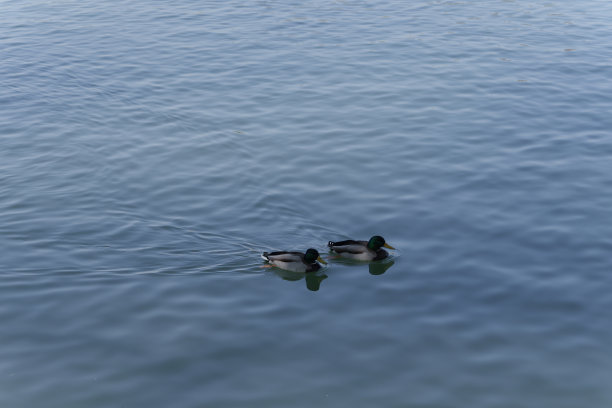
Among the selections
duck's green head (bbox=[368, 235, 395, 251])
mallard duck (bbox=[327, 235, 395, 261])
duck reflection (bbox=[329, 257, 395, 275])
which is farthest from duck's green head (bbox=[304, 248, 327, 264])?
duck's green head (bbox=[368, 235, 395, 251])

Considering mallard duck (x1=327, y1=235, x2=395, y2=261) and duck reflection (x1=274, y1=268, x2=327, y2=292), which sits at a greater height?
mallard duck (x1=327, y1=235, x2=395, y2=261)

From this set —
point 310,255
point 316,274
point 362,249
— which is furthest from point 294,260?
point 362,249

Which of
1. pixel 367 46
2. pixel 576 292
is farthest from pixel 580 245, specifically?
pixel 367 46

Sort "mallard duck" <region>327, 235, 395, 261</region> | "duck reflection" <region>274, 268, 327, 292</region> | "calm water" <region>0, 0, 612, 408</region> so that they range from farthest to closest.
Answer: "mallard duck" <region>327, 235, 395, 261</region> → "duck reflection" <region>274, 268, 327, 292</region> → "calm water" <region>0, 0, 612, 408</region>

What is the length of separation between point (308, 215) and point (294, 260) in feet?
8.31

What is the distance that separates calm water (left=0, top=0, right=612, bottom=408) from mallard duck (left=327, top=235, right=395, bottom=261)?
259 millimetres

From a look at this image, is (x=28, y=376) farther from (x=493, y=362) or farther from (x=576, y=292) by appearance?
(x=576, y=292)

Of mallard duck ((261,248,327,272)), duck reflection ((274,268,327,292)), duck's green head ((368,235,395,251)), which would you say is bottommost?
duck reflection ((274,268,327,292))

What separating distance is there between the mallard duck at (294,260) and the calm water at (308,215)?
23 centimetres

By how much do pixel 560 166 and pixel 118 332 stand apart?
38.6ft

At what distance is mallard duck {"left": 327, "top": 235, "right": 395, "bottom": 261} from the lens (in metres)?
14.5

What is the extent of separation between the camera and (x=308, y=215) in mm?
16688

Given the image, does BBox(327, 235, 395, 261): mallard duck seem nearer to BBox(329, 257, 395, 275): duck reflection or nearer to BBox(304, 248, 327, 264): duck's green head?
BBox(329, 257, 395, 275): duck reflection

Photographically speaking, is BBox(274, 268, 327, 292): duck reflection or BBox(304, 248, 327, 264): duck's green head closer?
BBox(274, 268, 327, 292): duck reflection
